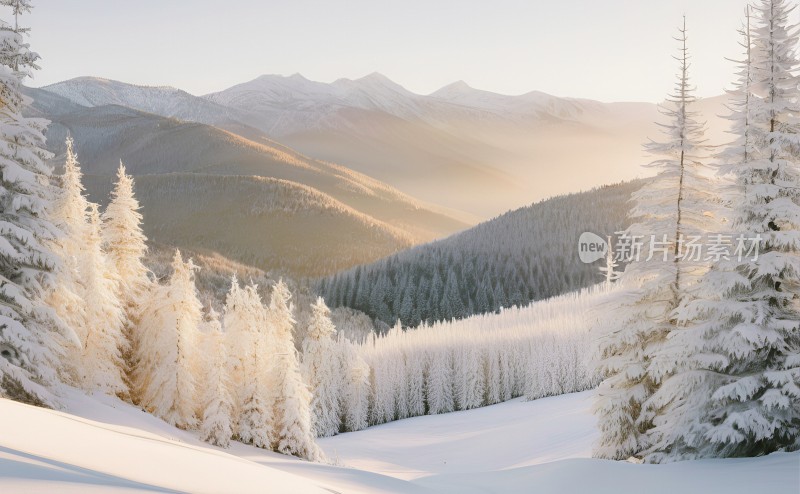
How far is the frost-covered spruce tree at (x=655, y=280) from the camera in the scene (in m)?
18.3

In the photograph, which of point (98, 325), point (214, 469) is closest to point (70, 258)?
point (98, 325)

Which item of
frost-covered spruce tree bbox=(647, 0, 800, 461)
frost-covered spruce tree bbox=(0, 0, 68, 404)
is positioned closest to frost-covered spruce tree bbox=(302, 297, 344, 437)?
frost-covered spruce tree bbox=(0, 0, 68, 404)

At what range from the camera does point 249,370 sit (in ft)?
90.0

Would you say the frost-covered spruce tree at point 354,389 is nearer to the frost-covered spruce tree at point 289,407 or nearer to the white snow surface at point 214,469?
the white snow surface at point 214,469

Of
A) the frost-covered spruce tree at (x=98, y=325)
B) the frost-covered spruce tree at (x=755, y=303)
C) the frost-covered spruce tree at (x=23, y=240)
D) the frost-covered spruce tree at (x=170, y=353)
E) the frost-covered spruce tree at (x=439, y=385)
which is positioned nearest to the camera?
the frost-covered spruce tree at (x=755, y=303)

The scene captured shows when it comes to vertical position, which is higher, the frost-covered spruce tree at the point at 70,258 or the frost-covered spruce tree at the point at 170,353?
the frost-covered spruce tree at the point at 70,258

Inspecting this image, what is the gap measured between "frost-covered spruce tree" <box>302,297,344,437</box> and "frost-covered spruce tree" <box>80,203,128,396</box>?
80.6 ft

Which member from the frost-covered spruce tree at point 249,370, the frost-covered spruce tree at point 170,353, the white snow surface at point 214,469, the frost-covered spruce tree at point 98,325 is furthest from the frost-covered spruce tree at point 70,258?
the frost-covered spruce tree at point 249,370

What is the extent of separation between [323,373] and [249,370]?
29.7m

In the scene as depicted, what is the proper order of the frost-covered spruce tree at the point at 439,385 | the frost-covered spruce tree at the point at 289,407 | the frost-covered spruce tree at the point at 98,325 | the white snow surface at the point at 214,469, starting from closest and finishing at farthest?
the white snow surface at the point at 214,469, the frost-covered spruce tree at the point at 98,325, the frost-covered spruce tree at the point at 289,407, the frost-covered spruce tree at the point at 439,385

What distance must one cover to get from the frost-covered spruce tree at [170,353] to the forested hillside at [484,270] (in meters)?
123

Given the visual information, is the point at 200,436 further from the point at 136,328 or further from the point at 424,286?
the point at 424,286

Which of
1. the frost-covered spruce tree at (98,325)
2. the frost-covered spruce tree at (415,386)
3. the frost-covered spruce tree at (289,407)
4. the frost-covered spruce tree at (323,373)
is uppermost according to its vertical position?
the frost-covered spruce tree at (98,325)

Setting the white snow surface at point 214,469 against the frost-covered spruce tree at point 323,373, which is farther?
the frost-covered spruce tree at point 323,373
